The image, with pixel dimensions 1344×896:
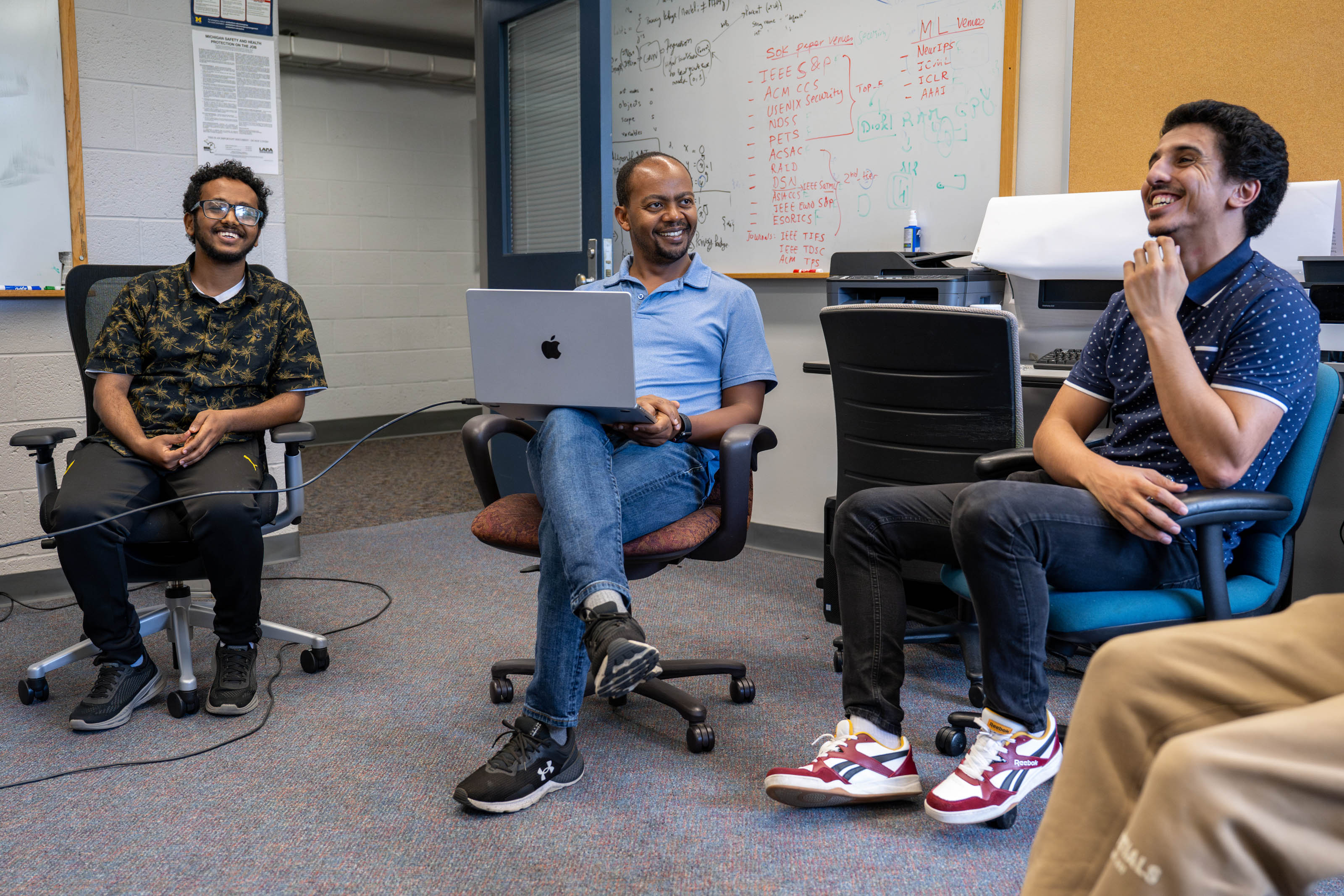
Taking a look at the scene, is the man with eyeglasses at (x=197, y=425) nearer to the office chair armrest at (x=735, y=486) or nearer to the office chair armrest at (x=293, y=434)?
the office chair armrest at (x=293, y=434)

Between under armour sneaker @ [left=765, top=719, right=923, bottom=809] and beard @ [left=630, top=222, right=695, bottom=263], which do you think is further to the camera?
beard @ [left=630, top=222, right=695, bottom=263]

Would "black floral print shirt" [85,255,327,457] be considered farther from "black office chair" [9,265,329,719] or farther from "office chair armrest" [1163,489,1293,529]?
"office chair armrest" [1163,489,1293,529]

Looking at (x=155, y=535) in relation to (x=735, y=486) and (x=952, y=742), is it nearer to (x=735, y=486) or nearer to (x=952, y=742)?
(x=735, y=486)

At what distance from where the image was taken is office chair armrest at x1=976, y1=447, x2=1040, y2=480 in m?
1.73

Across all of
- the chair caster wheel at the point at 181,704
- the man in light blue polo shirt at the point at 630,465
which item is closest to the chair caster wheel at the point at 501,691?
the man in light blue polo shirt at the point at 630,465

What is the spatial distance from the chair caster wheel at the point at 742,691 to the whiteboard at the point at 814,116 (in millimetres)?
1488

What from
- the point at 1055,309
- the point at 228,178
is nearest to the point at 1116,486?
the point at 1055,309

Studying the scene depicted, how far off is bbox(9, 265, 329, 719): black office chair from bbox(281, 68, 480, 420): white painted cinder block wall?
11.3 ft

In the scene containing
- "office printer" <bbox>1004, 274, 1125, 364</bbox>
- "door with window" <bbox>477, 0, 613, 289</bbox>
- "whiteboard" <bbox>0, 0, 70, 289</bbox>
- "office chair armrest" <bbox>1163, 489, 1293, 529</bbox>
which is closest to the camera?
"office chair armrest" <bbox>1163, 489, 1293, 529</bbox>

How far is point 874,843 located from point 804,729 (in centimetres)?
42

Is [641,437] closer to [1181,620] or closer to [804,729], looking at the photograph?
[804,729]

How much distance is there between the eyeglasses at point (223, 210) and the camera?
2293 mm

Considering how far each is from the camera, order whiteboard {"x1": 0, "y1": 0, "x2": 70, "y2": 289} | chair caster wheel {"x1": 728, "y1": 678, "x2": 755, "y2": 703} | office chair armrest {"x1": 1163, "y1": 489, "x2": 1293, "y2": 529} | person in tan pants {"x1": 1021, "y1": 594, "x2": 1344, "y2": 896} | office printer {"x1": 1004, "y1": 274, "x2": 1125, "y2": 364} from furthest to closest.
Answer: whiteboard {"x1": 0, "y1": 0, "x2": 70, "y2": 289} → office printer {"x1": 1004, "y1": 274, "x2": 1125, "y2": 364} → chair caster wheel {"x1": 728, "y1": 678, "x2": 755, "y2": 703} → office chair armrest {"x1": 1163, "y1": 489, "x2": 1293, "y2": 529} → person in tan pants {"x1": 1021, "y1": 594, "x2": 1344, "y2": 896}

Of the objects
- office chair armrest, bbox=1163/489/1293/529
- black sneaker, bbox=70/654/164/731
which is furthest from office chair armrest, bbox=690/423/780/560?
black sneaker, bbox=70/654/164/731
